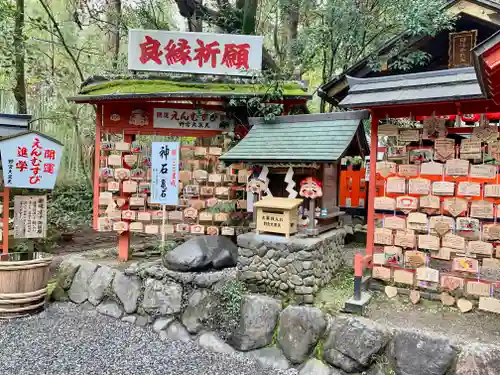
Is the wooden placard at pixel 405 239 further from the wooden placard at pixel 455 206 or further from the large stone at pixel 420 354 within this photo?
the large stone at pixel 420 354

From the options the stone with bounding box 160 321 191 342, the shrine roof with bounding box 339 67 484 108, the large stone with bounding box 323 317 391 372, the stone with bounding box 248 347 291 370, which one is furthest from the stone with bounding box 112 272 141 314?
the shrine roof with bounding box 339 67 484 108

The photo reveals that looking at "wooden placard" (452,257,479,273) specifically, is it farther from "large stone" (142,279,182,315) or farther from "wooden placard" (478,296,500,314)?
"large stone" (142,279,182,315)

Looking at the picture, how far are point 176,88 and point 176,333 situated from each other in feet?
14.4

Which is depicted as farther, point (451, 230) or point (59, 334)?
point (59, 334)

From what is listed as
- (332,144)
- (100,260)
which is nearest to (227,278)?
(332,144)

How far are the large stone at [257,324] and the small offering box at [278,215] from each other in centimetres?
105

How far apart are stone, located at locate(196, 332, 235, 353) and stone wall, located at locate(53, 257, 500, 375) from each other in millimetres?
14

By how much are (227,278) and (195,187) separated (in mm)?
2030

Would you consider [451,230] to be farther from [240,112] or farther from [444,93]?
[240,112]

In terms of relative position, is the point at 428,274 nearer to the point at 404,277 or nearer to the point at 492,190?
the point at 404,277

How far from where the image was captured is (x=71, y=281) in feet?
23.6

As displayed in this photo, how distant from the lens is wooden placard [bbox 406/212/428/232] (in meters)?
5.19

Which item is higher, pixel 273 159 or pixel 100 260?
pixel 273 159

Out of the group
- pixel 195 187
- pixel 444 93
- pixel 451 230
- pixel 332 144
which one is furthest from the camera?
pixel 195 187
